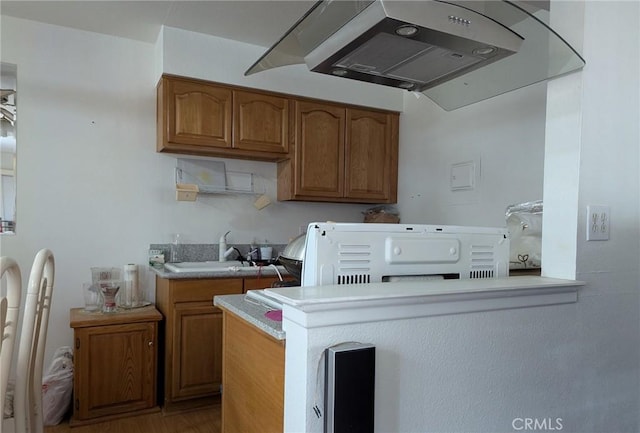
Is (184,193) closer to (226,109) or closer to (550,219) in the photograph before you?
(226,109)

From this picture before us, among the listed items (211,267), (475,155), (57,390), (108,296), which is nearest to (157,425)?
(57,390)

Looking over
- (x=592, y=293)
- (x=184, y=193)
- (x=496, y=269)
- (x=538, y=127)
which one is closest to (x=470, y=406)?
(x=496, y=269)

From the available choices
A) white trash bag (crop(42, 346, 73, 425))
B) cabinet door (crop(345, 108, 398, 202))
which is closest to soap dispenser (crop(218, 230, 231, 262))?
cabinet door (crop(345, 108, 398, 202))

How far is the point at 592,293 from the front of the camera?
1295mm

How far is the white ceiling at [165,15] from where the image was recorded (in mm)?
2408

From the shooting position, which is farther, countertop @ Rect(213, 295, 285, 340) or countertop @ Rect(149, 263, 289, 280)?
countertop @ Rect(149, 263, 289, 280)

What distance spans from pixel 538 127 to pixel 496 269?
143cm

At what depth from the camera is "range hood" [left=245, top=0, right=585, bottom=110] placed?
995mm

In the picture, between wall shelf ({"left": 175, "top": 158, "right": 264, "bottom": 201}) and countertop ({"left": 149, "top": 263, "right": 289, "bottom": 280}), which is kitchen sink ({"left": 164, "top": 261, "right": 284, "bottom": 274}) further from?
wall shelf ({"left": 175, "top": 158, "right": 264, "bottom": 201})

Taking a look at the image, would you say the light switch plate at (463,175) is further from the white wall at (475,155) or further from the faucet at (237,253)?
the faucet at (237,253)

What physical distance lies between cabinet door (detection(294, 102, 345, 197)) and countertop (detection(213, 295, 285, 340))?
1.82m

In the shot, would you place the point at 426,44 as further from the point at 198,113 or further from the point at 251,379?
the point at 198,113

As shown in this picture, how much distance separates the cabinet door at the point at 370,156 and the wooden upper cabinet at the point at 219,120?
555 millimetres
